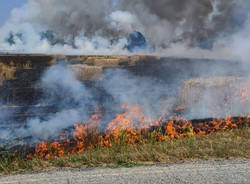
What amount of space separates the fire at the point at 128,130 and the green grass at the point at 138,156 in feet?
3.37

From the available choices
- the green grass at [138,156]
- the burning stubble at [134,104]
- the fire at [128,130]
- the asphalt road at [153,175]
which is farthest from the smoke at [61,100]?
the asphalt road at [153,175]

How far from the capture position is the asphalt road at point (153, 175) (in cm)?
378

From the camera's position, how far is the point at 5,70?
916cm

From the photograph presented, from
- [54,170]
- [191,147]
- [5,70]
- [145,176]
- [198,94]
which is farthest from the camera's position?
[198,94]

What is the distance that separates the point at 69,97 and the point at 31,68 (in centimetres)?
181

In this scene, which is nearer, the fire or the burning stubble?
the fire

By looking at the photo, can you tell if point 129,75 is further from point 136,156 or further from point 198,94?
point 136,156

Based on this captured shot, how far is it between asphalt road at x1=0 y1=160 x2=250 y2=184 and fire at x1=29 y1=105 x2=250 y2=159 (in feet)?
6.01

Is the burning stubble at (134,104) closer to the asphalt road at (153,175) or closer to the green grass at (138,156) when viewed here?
the green grass at (138,156)

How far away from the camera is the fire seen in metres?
6.55

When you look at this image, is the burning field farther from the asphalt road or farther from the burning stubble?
the asphalt road

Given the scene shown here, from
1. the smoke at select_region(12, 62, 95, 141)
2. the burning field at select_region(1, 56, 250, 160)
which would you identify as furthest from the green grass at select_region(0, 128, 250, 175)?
the smoke at select_region(12, 62, 95, 141)

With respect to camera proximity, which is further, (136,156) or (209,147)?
(209,147)

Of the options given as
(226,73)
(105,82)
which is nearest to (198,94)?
(226,73)
